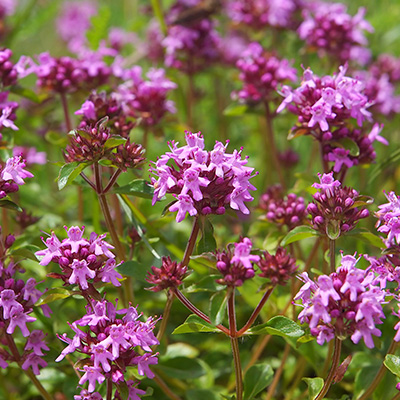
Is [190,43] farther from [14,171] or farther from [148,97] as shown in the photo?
[14,171]

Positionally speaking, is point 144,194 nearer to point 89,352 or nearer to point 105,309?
point 105,309

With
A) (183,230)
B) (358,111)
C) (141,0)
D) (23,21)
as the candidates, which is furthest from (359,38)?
(23,21)

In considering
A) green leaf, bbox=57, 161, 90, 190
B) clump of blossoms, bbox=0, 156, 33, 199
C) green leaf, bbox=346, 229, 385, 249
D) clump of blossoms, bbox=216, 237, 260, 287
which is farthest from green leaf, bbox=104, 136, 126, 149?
green leaf, bbox=346, 229, 385, 249

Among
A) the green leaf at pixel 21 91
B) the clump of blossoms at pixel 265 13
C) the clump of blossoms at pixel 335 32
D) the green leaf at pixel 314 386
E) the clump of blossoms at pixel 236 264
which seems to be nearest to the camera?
the clump of blossoms at pixel 236 264

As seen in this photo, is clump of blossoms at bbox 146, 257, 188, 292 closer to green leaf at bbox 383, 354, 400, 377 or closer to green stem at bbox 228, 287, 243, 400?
green stem at bbox 228, 287, 243, 400

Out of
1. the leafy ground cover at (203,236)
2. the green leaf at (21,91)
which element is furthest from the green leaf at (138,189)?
the green leaf at (21,91)

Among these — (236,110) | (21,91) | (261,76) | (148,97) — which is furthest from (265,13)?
(21,91)

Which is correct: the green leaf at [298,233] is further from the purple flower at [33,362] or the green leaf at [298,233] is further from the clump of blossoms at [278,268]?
the purple flower at [33,362]
